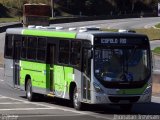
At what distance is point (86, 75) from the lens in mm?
20344

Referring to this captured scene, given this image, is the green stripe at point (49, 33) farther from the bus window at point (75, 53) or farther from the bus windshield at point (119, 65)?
the bus windshield at point (119, 65)

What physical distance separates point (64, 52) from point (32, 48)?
8.57 feet

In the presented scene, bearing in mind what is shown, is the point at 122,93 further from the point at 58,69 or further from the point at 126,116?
the point at 58,69

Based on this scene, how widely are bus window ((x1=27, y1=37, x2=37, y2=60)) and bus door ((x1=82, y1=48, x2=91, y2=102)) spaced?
4.00 m

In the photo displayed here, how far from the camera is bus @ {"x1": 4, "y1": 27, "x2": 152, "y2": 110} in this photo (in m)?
20.0

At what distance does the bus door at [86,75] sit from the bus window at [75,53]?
0.38 metres

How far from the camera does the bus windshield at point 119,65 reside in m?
20.0

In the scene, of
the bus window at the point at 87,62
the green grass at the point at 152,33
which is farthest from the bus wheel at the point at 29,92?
the green grass at the point at 152,33

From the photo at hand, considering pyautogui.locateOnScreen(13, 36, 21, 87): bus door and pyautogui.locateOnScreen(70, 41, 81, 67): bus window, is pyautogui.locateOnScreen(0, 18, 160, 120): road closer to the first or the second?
pyautogui.locateOnScreen(13, 36, 21, 87): bus door

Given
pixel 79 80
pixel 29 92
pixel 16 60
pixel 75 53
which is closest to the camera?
pixel 79 80

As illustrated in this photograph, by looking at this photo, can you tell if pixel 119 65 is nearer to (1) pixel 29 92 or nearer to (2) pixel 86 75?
(2) pixel 86 75

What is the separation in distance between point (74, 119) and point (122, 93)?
237 cm

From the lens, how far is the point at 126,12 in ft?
454

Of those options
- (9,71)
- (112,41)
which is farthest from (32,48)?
(112,41)
